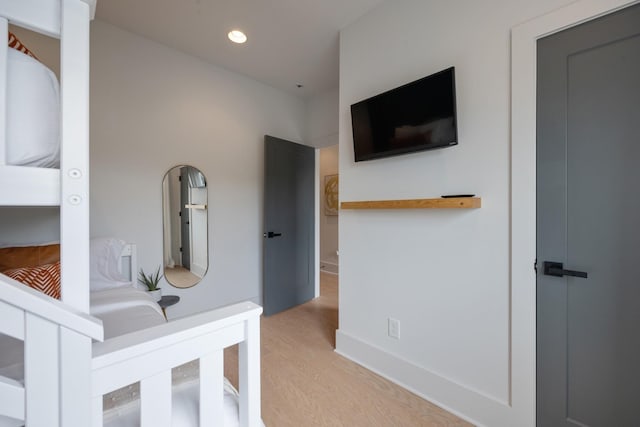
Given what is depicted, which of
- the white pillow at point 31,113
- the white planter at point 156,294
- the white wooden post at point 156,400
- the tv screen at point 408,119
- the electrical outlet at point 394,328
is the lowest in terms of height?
the electrical outlet at point 394,328

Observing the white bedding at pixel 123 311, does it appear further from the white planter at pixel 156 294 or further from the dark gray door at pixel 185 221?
the dark gray door at pixel 185 221

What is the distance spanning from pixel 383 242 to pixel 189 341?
1519 millimetres

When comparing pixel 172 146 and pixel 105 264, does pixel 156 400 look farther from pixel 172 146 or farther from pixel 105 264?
pixel 172 146

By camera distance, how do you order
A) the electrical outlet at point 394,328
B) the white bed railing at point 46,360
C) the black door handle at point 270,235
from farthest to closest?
the black door handle at point 270,235 → the electrical outlet at point 394,328 → the white bed railing at point 46,360

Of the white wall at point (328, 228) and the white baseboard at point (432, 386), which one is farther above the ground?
the white wall at point (328, 228)

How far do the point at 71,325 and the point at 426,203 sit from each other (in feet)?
5.22

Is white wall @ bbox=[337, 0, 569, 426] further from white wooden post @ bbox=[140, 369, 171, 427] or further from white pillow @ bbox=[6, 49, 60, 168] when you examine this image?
white pillow @ bbox=[6, 49, 60, 168]

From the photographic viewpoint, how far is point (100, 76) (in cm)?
215

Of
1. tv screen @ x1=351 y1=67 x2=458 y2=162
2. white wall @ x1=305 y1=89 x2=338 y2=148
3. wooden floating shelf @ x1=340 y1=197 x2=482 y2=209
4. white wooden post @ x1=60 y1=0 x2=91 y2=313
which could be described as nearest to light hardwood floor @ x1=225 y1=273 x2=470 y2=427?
wooden floating shelf @ x1=340 y1=197 x2=482 y2=209

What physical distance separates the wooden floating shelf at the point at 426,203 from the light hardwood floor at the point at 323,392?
1.21 m

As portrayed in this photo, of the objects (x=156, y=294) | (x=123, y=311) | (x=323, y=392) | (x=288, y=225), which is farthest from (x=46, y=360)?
(x=288, y=225)

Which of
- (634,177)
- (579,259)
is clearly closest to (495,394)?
(579,259)

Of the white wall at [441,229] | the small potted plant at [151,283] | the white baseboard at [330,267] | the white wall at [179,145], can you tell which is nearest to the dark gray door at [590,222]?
the white wall at [441,229]

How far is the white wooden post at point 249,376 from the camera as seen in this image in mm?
739
